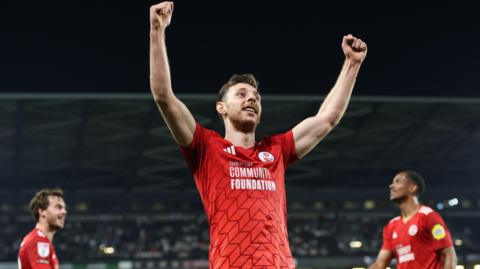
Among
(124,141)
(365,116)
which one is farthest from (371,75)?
(124,141)

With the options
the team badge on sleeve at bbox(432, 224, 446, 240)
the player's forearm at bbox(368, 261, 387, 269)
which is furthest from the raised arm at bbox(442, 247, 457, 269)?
the player's forearm at bbox(368, 261, 387, 269)

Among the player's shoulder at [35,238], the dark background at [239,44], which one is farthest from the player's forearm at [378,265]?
the dark background at [239,44]

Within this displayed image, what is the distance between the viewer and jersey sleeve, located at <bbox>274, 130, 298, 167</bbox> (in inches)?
152

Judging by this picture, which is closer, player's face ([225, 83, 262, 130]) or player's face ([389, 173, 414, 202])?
player's face ([225, 83, 262, 130])

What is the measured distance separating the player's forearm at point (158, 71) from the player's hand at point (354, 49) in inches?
47.8

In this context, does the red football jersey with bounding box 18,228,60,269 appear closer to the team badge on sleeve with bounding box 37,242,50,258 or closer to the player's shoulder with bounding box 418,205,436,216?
the team badge on sleeve with bounding box 37,242,50,258

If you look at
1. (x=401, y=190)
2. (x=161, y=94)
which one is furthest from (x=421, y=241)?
(x=161, y=94)

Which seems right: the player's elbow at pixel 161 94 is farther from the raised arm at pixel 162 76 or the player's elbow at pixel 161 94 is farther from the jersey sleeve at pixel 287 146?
the jersey sleeve at pixel 287 146

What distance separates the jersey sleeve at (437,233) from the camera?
7.78m

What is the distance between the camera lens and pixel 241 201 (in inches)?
138

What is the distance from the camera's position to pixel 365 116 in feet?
95.0

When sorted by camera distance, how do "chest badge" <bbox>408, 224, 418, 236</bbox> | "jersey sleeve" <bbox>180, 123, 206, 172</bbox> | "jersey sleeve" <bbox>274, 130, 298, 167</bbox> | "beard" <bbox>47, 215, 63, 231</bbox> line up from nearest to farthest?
"jersey sleeve" <bbox>180, 123, 206, 172</bbox> → "jersey sleeve" <bbox>274, 130, 298, 167</bbox> → "chest badge" <bbox>408, 224, 418, 236</bbox> → "beard" <bbox>47, 215, 63, 231</bbox>

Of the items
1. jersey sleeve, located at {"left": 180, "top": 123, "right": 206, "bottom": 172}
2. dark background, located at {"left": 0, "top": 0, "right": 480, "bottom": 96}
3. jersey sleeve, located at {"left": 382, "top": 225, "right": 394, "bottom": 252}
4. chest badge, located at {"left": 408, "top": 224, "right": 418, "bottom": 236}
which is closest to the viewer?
jersey sleeve, located at {"left": 180, "top": 123, "right": 206, "bottom": 172}

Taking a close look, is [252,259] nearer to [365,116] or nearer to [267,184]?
[267,184]
